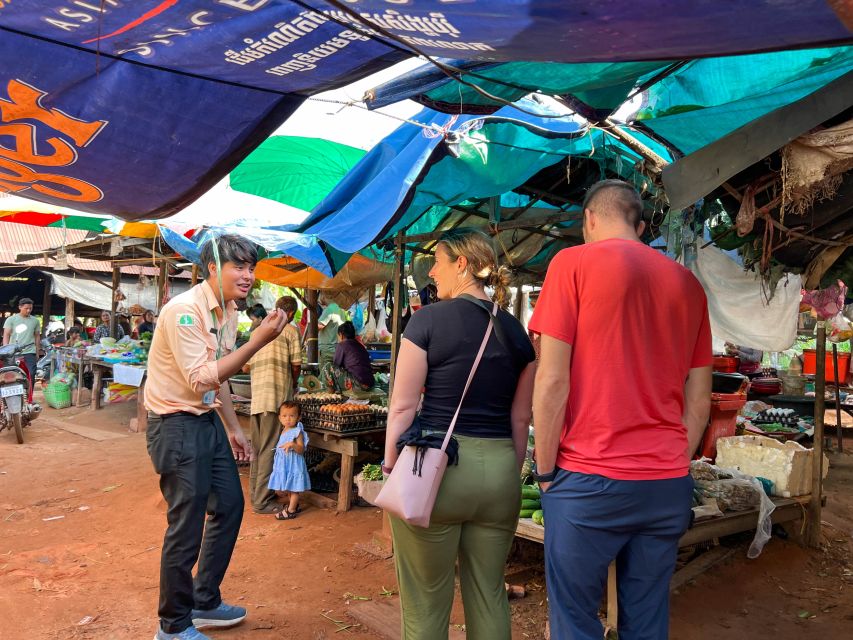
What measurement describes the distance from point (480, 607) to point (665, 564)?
760 mm

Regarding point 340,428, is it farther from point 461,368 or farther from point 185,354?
point 461,368

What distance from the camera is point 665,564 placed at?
2070mm

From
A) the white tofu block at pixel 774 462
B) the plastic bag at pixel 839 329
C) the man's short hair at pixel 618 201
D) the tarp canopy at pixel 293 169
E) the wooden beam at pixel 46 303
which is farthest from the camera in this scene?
the wooden beam at pixel 46 303

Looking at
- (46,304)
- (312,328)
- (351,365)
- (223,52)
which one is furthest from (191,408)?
(46,304)

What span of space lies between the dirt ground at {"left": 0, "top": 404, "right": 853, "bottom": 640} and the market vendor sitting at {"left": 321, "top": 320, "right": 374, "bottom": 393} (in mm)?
2013

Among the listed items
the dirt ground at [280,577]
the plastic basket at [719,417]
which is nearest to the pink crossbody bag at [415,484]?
the dirt ground at [280,577]

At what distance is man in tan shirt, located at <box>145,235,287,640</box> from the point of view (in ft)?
10.1

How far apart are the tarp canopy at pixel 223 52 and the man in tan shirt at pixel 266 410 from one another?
2.77 meters

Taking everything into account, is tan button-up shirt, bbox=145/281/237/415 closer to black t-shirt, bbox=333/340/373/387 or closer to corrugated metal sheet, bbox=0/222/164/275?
black t-shirt, bbox=333/340/373/387

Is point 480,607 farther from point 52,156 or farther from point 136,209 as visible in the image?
point 136,209

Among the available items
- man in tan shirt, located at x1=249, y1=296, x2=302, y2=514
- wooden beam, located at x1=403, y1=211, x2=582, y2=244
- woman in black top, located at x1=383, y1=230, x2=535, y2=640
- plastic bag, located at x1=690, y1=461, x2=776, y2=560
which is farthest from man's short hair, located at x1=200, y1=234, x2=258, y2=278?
plastic bag, located at x1=690, y1=461, x2=776, y2=560

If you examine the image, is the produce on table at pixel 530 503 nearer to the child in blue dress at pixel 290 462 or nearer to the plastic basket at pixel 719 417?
the child in blue dress at pixel 290 462

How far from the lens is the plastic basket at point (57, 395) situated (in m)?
12.2

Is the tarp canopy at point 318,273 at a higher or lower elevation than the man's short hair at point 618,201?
higher
